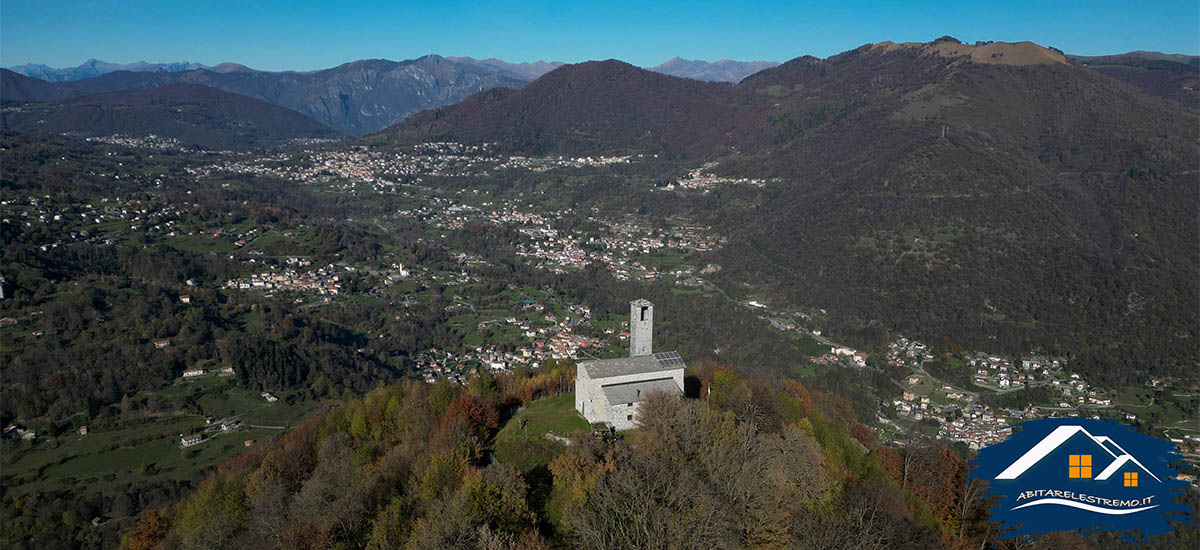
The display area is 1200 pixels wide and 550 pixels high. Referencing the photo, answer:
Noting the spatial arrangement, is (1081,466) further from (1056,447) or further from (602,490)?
(602,490)

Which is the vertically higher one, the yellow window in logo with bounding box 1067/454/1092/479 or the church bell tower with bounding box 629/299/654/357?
the yellow window in logo with bounding box 1067/454/1092/479

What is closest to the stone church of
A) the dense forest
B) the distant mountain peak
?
the dense forest

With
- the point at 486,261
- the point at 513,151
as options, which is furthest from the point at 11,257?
the point at 513,151

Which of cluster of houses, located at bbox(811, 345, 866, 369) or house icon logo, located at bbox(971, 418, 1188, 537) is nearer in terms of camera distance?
house icon logo, located at bbox(971, 418, 1188, 537)

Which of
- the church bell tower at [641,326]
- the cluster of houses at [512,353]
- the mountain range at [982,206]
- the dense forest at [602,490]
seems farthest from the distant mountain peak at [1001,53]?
the church bell tower at [641,326]

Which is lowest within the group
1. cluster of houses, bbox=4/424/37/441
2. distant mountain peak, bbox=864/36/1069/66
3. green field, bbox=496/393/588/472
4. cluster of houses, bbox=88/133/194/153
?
cluster of houses, bbox=4/424/37/441

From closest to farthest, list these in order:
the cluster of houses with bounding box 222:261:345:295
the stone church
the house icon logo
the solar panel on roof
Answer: the house icon logo, the stone church, the solar panel on roof, the cluster of houses with bounding box 222:261:345:295

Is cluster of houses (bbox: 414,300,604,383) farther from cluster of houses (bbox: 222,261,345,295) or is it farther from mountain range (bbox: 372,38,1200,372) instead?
mountain range (bbox: 372,38,1200,372)

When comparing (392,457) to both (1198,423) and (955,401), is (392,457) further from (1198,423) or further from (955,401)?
(1198,423)
